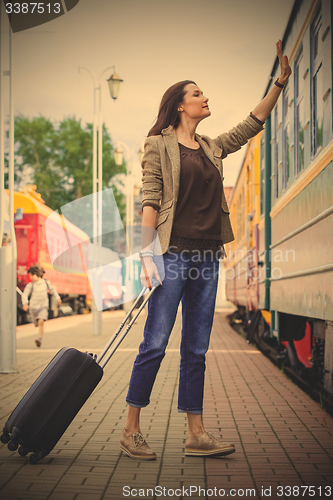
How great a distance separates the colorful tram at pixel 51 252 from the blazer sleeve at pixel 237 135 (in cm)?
1035

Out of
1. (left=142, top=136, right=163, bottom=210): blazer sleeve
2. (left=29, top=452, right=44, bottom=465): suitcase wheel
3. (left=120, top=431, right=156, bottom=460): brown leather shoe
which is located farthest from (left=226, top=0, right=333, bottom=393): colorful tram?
(left=29, top=452, right=44, bottom=465): suitcase wheel

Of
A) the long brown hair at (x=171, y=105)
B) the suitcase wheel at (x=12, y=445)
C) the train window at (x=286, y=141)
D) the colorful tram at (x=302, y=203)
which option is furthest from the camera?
the train window at (x=286, y=141)

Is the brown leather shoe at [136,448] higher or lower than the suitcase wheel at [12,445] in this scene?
lower

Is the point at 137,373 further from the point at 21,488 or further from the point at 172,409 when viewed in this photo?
the point at 172,409

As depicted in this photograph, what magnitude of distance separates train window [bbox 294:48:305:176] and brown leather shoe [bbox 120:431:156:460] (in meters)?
2.83

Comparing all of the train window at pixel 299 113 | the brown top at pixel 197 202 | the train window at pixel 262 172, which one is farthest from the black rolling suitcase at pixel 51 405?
the train window at pixel 262 172

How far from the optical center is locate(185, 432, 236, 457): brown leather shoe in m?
3.06

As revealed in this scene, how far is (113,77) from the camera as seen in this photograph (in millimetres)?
13555

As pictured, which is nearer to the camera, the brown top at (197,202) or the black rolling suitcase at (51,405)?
the black rolling suitcase at (51,405)

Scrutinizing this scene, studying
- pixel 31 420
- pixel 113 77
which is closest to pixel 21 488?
pixel 31 420

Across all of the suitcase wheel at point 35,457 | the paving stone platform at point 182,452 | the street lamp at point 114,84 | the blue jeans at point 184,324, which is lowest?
the paving stone platform at point 182,452

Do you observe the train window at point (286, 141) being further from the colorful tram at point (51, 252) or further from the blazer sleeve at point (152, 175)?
the colorful tram at point (51, 252)

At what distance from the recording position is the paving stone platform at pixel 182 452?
254cm

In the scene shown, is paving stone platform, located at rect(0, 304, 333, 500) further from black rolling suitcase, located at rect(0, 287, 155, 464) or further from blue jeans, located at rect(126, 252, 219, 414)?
blue jeans, located at rect(126, 252, 219, 414)
